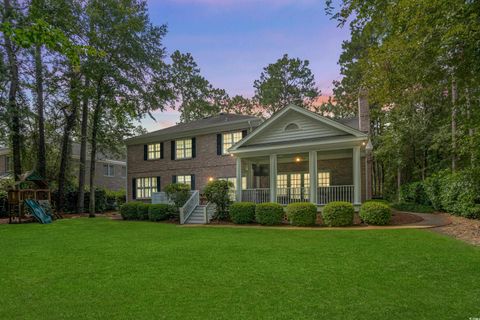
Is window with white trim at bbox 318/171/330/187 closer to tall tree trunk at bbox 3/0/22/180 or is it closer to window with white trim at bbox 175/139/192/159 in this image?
window with white trim at bbox 175/139/192/159

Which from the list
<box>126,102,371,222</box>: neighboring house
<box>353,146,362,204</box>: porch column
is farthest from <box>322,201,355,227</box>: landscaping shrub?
<box>126,102,371,222</box>: neighboring house

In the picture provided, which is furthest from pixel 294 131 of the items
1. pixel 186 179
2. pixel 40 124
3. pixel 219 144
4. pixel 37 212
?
pixel 40 124

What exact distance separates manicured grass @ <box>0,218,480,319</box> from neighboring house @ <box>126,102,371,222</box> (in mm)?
5604

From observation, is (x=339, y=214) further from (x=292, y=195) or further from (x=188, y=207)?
(x=188, y=207)

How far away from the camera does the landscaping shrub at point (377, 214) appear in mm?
11883

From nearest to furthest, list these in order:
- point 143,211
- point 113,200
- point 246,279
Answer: point 246,279, point 143,211, point 113,200

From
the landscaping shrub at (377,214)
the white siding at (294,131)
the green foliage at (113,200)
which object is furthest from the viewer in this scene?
the green foliage at (113,200)

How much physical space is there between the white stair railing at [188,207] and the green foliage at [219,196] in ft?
4.24

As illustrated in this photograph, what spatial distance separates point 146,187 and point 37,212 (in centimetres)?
749

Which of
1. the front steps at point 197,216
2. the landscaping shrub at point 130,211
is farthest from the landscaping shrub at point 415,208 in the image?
the landscaping shrub at point 130,211

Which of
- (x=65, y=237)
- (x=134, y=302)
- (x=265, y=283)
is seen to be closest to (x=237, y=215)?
(x=65, y=237)

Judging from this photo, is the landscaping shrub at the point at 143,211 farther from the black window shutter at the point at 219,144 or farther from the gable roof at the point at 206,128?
the gable roof at the point at 206,128

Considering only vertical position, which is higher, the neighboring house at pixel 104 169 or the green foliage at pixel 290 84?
the green foliage at pixel 290 84

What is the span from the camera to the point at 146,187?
75.5 ft
